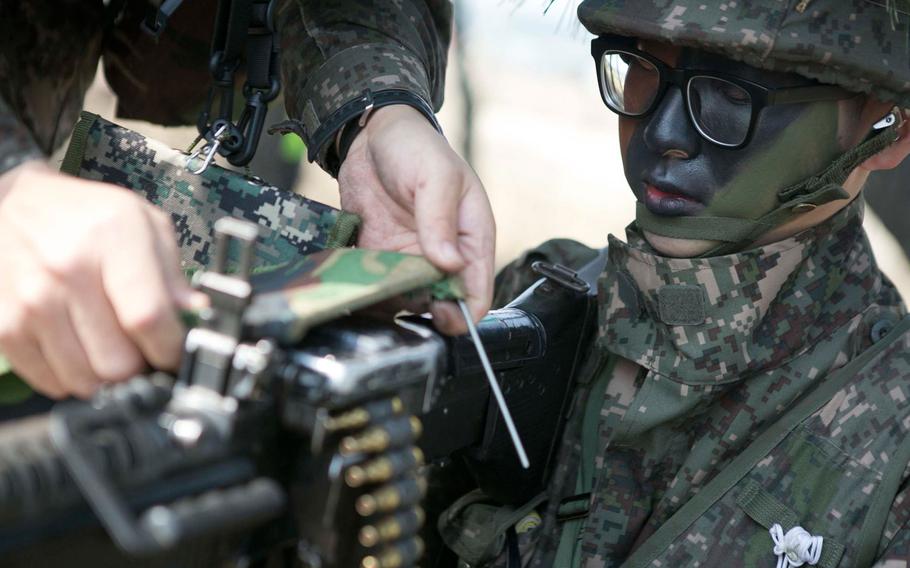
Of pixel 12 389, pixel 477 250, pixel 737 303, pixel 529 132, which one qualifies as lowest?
pixel 529 132

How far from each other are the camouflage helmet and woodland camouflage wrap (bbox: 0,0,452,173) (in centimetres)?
55

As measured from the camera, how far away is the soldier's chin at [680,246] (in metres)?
2.05

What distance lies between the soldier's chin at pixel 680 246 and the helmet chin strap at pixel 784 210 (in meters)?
0.01

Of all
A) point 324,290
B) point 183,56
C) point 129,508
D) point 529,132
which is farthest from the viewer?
point 529,132

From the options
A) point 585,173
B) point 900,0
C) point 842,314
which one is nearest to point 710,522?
point 842,314

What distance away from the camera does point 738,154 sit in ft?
6.57

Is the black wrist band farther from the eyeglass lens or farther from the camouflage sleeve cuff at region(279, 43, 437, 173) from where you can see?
the eyeglass lens

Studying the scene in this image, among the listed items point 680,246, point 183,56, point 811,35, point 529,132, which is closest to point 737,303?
point 680,246

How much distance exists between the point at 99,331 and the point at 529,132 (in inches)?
262

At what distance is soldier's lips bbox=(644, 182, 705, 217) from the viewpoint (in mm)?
2037

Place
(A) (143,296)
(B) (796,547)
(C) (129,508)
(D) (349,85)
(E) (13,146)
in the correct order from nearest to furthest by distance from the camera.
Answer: (C) (129,508)
(A) (143,296)
(E) (13,146)
(B) (796,547)
(D) (349,85)

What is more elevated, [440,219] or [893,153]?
[893,153]

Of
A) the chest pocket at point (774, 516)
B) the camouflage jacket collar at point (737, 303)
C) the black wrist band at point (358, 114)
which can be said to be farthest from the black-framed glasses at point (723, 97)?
the chest pocket at point (774, 516)

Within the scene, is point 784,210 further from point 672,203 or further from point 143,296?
point 143,296
